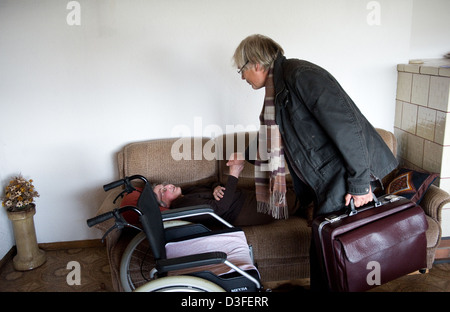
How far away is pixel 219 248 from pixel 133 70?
4.53 feet

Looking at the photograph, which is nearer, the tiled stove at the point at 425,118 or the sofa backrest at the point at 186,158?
the tiled stove at the point at 425,118

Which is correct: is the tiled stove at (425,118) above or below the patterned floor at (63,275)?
above

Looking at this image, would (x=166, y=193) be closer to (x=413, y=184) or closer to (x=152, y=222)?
(x=152, y=222)

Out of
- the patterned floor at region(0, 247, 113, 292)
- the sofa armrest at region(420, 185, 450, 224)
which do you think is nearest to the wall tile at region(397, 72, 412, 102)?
the sofa armrest at region(420, 185, 450, 224)

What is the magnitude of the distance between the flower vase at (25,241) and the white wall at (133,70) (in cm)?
17

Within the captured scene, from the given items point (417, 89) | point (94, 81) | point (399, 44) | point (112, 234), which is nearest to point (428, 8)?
point (399, 44)

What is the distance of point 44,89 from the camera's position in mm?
2725

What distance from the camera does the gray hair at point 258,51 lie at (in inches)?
74.0

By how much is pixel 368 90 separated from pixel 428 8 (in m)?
0.66

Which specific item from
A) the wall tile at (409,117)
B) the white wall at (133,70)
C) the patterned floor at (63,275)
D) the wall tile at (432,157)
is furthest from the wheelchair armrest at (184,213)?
the wall tile at (409,117)

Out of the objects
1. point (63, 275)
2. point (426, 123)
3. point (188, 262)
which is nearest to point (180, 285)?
point (188, 262)

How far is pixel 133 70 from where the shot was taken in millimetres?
2738

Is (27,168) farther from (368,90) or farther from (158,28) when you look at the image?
(368,90)

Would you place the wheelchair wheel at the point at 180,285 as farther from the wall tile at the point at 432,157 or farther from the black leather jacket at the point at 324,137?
the wall tile at the point at 432,157
